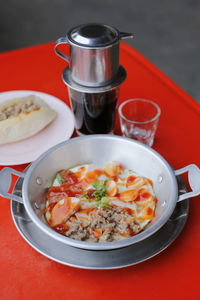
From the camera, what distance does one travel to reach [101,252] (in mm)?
772

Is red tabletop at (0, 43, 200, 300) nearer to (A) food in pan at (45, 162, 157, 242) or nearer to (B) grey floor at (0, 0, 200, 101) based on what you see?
(A) food in pan at (45, 162, 157, 242)

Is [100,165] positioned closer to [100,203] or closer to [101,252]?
[100,203]

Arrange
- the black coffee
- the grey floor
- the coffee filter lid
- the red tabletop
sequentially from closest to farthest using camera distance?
the red tabletop
the coffee filter lid
the black coffee
the grey floor

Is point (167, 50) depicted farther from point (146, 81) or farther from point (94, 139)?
point (94, 139)

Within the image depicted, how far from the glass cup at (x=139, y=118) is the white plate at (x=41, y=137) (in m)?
0.17

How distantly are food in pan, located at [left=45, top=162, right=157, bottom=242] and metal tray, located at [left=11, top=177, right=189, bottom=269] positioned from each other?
3 centimetres

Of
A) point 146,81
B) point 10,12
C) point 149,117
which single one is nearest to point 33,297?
point 149,117

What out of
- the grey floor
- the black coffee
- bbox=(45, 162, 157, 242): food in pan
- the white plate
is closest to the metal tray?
bbox=(45, 162, 157, 242): food in pan

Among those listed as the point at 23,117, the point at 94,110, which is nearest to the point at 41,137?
the point at 23,117

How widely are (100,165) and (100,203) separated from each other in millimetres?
168

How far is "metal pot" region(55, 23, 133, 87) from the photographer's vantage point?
94cm

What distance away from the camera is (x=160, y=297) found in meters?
Result: 0.73

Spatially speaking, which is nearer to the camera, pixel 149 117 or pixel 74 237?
pixel 74 237

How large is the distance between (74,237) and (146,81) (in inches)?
30.2
